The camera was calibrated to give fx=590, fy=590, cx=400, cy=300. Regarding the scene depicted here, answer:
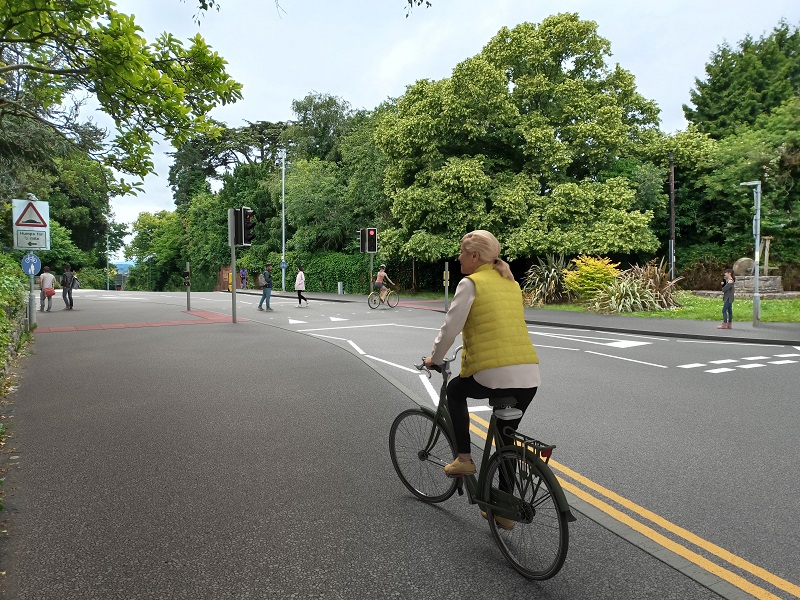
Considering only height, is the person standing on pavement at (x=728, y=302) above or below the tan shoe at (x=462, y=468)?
above

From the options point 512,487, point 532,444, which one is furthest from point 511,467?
point 532,444

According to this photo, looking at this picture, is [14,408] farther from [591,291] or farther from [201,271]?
[201,271]

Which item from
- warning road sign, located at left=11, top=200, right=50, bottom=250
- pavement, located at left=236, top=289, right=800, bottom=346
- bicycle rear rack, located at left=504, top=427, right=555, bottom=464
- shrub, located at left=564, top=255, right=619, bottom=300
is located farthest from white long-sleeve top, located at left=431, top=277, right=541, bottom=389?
shrub, located at left=564, top=255, right=619, bottom=300

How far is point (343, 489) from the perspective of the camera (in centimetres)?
427

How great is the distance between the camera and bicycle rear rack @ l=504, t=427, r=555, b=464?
2959 millimetres

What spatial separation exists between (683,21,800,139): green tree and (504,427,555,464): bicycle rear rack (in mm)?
43473

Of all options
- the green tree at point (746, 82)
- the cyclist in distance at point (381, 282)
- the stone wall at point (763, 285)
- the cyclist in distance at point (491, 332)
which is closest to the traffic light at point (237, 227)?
the cyclist in distance at point (381, 282)

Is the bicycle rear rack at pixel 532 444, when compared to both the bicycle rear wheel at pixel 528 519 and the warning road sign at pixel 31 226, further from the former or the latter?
the warning road sign at pixel 31 226

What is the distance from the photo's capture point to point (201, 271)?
191ft

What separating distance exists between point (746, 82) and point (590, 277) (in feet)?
97.9

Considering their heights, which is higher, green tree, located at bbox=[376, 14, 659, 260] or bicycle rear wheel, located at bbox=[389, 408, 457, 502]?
green tree, located at bbox=[376, 14, 659, 260]

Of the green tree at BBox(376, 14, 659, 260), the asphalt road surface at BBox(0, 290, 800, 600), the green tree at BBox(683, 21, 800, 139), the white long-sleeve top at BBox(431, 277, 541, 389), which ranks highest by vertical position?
the green tree at BBox(683, 21, 800, 139)

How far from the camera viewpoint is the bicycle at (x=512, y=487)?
2.94m

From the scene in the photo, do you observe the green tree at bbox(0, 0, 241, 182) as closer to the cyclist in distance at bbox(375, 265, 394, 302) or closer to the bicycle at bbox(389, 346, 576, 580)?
the bicycle at bbox(389, 346, 576, 580)
